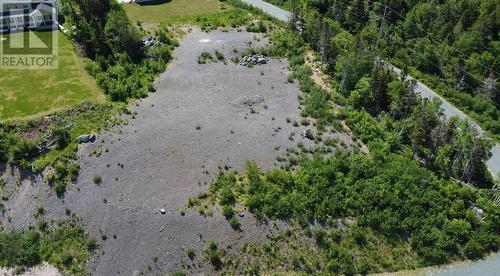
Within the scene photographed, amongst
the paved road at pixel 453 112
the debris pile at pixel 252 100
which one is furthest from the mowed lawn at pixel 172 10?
the paved road at pixel 453 112

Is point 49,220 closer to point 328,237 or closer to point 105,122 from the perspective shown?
point 105,122

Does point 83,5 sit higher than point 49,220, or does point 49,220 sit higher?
point 83,5

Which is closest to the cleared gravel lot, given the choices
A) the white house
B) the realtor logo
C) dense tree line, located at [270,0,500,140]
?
dense tree line, located at [270,0,500,140]

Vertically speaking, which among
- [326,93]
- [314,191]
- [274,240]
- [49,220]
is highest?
[326,93]

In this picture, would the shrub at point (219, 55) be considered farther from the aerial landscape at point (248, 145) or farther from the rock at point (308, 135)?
the rock at point (308, 135)

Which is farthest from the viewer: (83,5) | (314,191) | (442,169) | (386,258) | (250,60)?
(83,5)

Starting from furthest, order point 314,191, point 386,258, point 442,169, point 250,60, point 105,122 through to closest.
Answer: point 250,60
point 105,122
point 442,169
point 314,191
point 386,258

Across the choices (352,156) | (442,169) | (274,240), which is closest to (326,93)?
(352,156)
